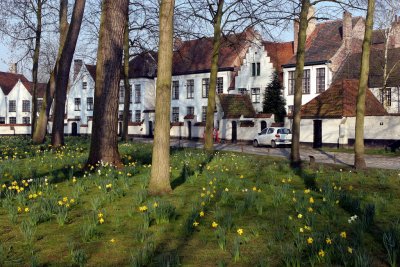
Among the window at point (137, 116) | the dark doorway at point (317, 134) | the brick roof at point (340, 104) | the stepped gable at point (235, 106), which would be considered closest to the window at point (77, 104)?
the window at point (137, 116)

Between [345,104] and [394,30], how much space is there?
19210mm

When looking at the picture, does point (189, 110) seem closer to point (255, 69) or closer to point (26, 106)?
point (255, 69)

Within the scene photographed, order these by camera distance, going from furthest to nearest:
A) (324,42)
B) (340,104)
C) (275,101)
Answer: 1. (324,42)
2. (275,101)
3. (340,104)

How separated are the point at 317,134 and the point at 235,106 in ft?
37.6

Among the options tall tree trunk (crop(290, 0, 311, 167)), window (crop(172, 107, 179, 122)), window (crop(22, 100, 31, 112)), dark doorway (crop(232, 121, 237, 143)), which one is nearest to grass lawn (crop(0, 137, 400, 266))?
tall tree trunk (crop(290, 0, 311, 167))

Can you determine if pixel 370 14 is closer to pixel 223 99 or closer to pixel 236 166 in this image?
pixel 236 166

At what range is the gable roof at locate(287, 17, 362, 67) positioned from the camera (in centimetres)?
4909

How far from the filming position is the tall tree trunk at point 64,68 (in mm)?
21031

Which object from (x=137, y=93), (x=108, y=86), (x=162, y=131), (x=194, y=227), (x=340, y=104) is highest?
(x=137, y=93)

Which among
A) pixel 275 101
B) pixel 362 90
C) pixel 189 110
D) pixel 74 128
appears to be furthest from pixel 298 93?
pixel 74 128

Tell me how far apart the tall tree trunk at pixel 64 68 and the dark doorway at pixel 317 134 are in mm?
22550

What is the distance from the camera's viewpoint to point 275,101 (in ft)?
156

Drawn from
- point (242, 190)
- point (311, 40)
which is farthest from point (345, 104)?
point (242, 190)

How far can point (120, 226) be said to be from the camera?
23.5ft
